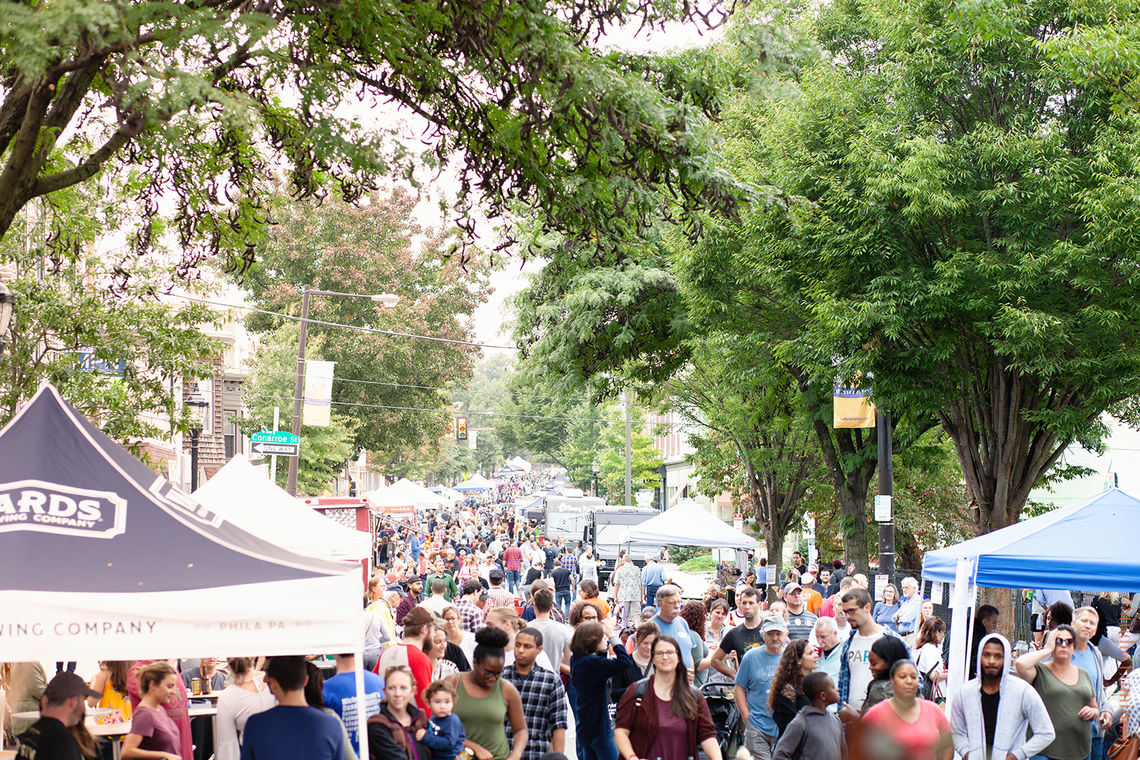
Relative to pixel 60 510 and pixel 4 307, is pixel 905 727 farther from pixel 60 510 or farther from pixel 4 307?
pixel 4 307

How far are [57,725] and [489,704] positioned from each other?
2.56 meters

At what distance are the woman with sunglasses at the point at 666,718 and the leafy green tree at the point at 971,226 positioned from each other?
9.90m

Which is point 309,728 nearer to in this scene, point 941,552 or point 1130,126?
point 941,552

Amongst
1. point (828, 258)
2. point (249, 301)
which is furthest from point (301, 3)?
point (249, 301)

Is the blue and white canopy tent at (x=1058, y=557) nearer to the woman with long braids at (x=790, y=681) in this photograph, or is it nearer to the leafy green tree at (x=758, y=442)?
the woman with long braids at (x=790, y=681)

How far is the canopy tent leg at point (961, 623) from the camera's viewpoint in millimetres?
10070

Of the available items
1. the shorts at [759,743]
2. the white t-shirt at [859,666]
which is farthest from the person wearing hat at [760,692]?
the white t-shirt at [859,666]

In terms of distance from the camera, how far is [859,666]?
10.6 metres

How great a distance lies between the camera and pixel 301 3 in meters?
8.27

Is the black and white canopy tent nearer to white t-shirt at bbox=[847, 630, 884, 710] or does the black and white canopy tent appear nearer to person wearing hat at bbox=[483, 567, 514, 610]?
white t-shirt at bbox=[847, 630, 884, 710]

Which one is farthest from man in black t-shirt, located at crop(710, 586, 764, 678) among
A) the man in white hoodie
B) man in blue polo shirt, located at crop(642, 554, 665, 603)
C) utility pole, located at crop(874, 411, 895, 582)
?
man in blue polo shirt, located at crop(642, 554, 665, 603)

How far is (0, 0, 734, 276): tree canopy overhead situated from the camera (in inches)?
289

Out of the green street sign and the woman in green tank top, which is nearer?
the woman in green tank top

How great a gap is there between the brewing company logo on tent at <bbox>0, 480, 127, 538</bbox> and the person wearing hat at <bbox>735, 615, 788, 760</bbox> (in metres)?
5.24
